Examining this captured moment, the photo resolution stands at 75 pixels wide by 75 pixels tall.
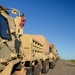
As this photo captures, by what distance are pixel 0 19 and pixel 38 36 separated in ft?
31.9

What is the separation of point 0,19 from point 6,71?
1.47 m

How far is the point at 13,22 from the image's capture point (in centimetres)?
782

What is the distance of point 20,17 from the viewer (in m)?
7.28

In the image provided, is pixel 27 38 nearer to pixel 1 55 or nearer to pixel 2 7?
pixel 2 7

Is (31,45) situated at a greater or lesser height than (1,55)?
greater

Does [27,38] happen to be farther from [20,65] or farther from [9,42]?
[9,42]

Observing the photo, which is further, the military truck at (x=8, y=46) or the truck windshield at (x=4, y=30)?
the truck windshield at (x=4, y=30)

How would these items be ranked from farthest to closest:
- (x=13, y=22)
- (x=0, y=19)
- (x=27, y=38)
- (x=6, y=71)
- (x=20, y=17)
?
1. (x=27, y=38)
2. (x=13, y=22)
3. (x=20, y=17)
4. (x=0, y=19)
5. (x=6, y=71)

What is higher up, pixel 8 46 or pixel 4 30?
pixel 4 30

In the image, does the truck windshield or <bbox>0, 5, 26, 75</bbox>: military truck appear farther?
the truck windshield

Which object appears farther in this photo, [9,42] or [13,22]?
[13,22]

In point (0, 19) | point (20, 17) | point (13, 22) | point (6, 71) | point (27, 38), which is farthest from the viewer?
point (27, 38)

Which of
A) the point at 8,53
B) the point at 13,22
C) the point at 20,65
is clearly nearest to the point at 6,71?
the point at 8,53

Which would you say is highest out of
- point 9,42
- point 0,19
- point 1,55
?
point 0,19
